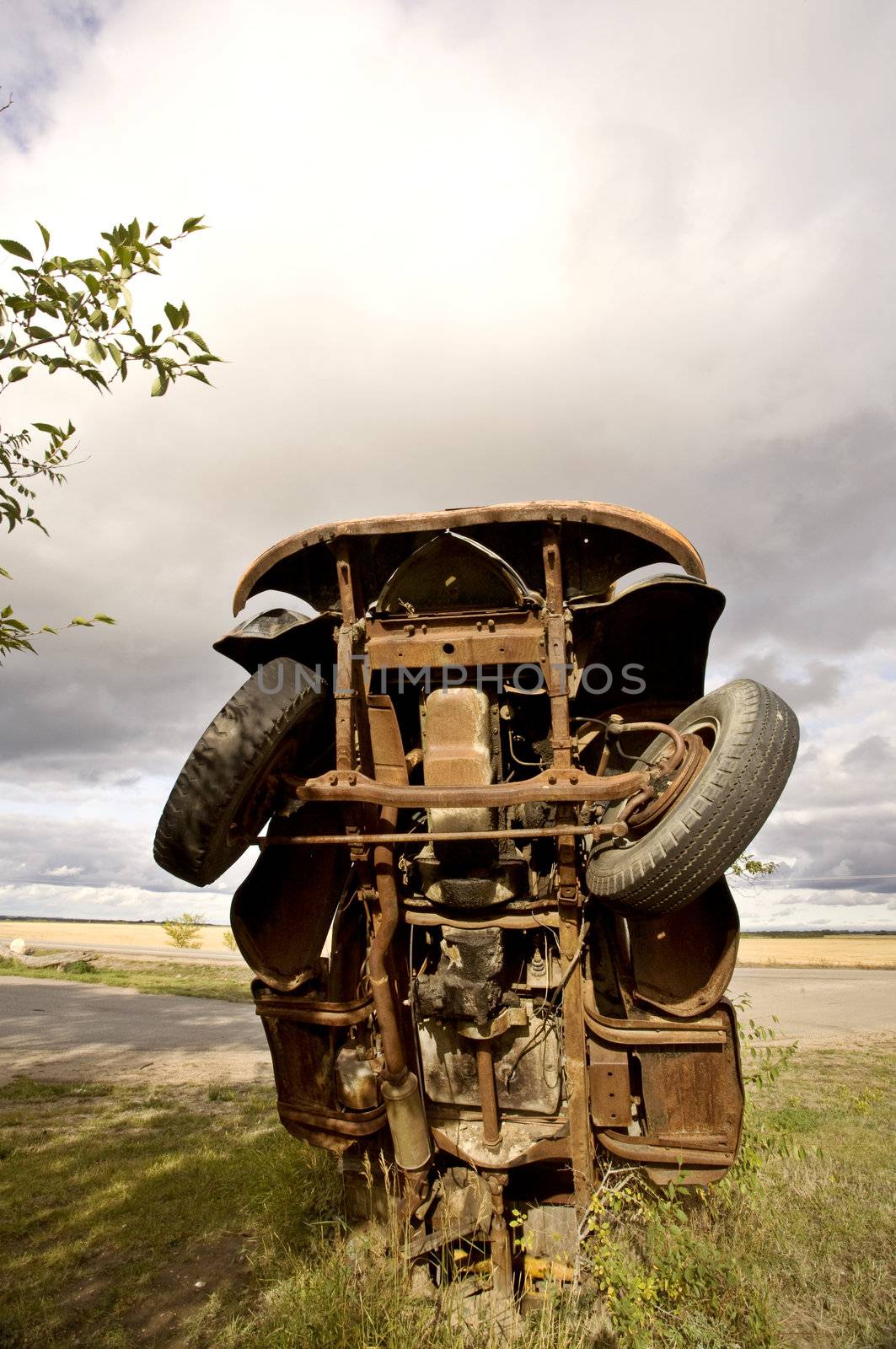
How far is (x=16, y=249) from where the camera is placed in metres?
2.13

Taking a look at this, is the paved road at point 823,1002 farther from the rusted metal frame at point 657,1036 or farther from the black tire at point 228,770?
the black tire at point 228,770

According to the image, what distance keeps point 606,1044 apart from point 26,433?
3570mm

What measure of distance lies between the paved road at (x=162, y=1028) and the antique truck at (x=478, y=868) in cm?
558

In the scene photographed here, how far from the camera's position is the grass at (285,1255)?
312 cm

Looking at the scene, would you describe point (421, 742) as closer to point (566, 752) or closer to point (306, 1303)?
point (566, 752)

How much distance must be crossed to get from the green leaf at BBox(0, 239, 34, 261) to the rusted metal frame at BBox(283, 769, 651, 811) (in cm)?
207

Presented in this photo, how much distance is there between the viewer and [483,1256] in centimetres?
355

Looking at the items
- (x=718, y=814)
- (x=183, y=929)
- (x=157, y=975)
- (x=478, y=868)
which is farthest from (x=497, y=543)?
(x=183, y=929)

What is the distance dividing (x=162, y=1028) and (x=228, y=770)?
417 inches

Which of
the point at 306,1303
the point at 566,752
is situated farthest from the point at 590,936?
the point at 306,1303

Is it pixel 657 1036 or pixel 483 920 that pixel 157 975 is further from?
pixel 657 1036

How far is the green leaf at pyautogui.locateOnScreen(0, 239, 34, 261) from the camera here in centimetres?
209

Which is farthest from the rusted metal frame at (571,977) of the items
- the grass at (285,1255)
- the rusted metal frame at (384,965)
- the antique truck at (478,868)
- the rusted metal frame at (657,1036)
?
the rusted metal frame at (384,965)

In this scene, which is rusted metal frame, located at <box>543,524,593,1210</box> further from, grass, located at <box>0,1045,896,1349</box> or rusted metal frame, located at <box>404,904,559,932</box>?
grass, located at <box>0,1045,896,1349</box>
